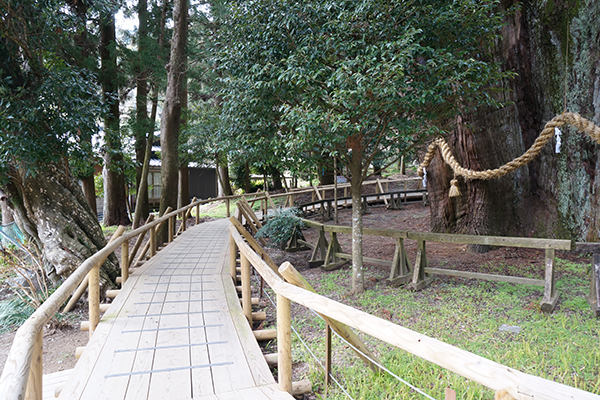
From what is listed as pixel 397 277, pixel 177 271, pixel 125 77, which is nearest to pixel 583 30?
pixel 397 277

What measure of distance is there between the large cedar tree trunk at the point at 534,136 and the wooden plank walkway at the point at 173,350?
5.65 metres

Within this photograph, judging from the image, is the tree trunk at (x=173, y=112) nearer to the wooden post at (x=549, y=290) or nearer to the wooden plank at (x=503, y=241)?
the wooden plank at (x=503, y=241)

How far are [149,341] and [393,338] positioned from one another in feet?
8.52

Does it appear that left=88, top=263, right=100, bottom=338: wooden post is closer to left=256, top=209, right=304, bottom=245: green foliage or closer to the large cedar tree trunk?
left=256, top=209, right=304, bottom=245: green foliage

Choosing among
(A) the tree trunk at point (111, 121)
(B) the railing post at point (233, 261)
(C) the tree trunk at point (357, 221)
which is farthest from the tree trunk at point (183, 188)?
(C) the tree trunk at point (357, 221)

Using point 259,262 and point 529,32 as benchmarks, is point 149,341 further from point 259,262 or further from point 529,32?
point 529,32

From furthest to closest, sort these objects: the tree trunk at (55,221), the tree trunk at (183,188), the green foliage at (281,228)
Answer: the tree trunk at (183,188)
the green foliage at (281,228)
the tree trunk at (55,221)

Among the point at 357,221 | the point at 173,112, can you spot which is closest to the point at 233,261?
the point at 357,221

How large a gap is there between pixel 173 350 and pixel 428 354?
247 cm

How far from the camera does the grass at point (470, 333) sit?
302 cm

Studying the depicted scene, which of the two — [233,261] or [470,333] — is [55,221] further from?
[470,333]

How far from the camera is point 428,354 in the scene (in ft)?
4.81

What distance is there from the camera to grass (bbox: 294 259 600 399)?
3.02 m

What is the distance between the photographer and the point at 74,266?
6348 millimetres
